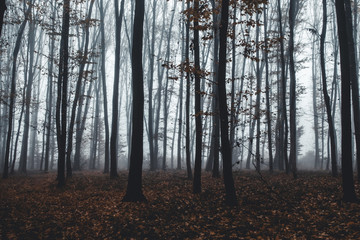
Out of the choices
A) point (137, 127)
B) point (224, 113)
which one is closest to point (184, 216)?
point (224, 113)

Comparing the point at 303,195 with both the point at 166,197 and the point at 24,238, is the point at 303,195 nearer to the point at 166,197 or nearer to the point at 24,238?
the point at 166,197

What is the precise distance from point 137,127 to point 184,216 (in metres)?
3.34

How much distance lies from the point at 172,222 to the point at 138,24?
21.7ft

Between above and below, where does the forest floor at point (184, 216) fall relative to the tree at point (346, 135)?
below

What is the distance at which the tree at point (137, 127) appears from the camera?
8.23 meters

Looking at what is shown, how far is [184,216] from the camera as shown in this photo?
6.59 meters

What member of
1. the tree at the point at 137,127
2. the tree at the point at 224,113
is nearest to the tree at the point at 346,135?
the tree at the point at 224,113

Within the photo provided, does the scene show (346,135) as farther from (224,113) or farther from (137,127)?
(137,127)

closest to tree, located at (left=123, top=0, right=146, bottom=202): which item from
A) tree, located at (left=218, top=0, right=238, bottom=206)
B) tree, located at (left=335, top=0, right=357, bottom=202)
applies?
tree, located at (left=218, top=0, right=238, bottom=206)

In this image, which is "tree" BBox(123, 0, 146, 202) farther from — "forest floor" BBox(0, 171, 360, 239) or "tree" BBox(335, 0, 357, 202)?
"tree" BBox(335, 0, 357, 202)

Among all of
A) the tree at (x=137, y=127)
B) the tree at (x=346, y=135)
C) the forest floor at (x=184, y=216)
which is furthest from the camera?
the tree at (x=137, y=127)

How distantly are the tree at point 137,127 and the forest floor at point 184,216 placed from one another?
0.56 m

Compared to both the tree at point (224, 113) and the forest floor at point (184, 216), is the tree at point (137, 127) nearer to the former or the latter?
the forest floor at point (184, 216)

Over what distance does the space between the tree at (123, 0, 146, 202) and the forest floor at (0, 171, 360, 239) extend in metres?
0.56
